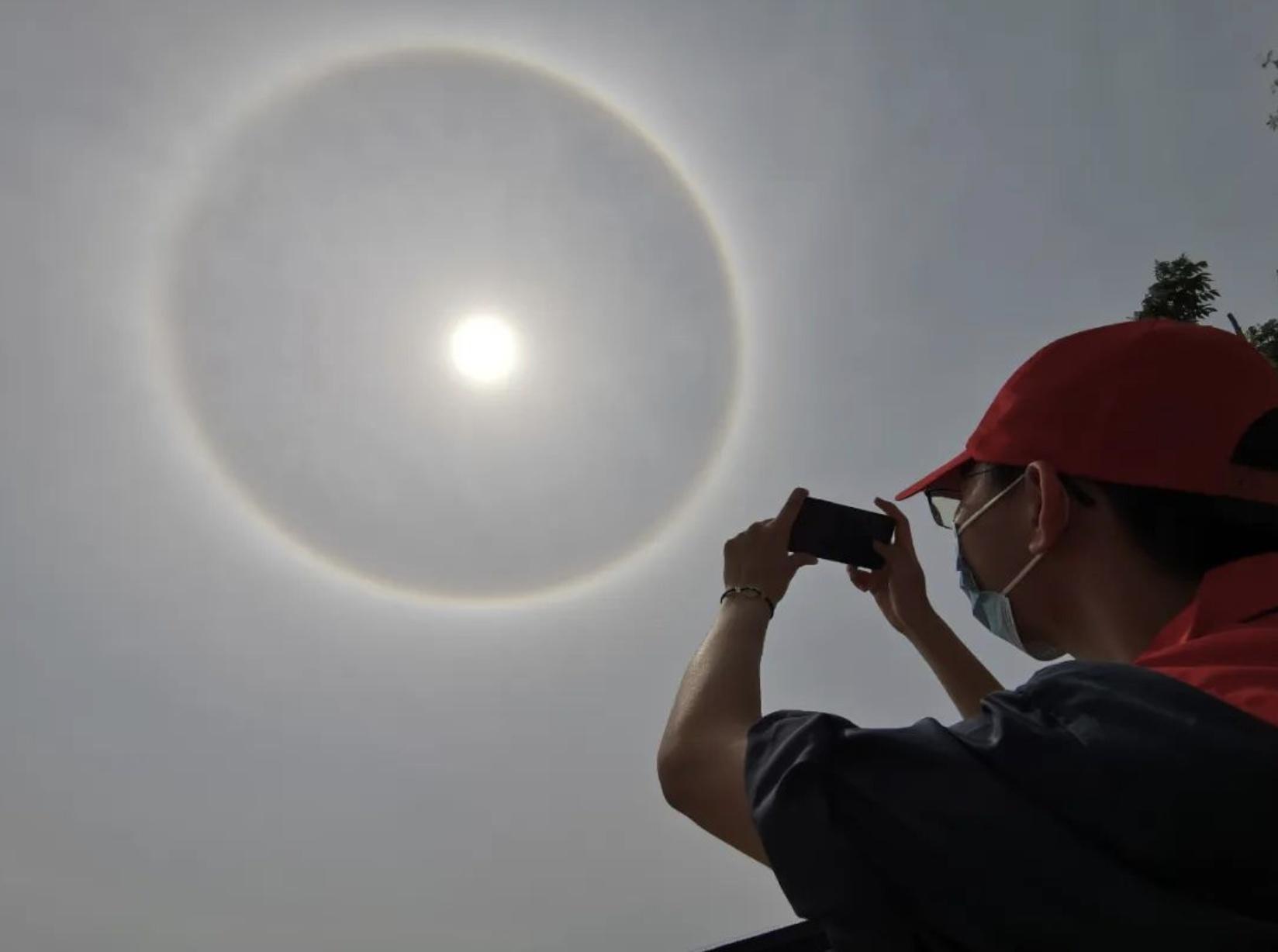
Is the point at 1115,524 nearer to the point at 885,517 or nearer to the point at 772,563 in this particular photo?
the point at 772,563

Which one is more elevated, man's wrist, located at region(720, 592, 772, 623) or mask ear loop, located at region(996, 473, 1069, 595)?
man's wrist, located at region(720, 592, 772, 623)

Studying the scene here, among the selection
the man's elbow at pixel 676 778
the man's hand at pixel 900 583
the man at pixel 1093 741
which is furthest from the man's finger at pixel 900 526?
the man's elbow at pixel 676 778

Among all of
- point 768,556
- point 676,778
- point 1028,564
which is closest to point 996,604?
point 1028,564

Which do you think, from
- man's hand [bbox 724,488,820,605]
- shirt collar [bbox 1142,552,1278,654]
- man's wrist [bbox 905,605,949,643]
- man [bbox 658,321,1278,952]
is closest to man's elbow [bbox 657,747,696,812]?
man [bbox 658,321,1278,952]

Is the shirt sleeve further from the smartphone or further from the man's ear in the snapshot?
the smartphone

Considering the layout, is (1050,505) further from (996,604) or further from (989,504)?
(996,604)

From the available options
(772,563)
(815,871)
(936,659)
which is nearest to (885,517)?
(936,659)

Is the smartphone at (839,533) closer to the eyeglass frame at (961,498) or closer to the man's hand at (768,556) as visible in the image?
the man's hand at (768,556)
